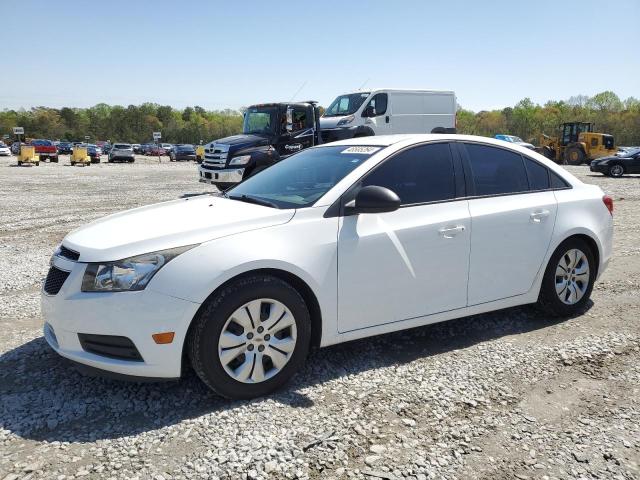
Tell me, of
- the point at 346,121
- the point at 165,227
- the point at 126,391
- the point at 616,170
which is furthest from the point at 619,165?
the point at 126,391

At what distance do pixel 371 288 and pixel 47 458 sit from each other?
205cm

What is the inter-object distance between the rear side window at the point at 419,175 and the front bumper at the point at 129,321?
1.57 m

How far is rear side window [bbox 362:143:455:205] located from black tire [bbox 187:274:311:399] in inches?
39.9

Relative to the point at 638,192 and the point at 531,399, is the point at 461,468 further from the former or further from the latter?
the point at 638,192

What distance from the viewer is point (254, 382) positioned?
10.4 feet

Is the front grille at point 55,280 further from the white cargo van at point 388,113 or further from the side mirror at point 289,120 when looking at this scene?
the white cargo van at point 388,113

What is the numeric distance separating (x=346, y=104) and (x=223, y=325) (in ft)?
52.2

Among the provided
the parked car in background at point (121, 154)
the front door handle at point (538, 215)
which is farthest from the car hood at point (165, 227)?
the parked car in background at point (121, 154)

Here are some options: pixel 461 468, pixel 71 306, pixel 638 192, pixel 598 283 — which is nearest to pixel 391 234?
pixel 461 468

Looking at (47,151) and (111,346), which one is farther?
(47,151)

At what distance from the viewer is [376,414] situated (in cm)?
306

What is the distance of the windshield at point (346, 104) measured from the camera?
1748 cm

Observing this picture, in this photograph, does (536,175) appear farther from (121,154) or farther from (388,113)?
(121,154)

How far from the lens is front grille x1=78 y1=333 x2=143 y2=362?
296 centimetres
